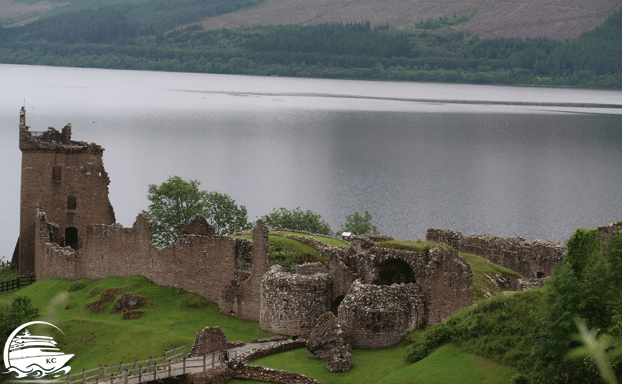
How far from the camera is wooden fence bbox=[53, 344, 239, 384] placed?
3344 centimetres

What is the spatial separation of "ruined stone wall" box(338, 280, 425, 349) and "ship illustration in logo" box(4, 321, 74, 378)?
12.6 meters

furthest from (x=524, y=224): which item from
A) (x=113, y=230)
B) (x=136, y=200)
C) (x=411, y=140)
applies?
(x=411, y=140)

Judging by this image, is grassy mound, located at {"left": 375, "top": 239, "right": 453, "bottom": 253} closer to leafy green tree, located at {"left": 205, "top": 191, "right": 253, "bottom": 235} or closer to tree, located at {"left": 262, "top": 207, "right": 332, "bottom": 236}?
tree, located at {"left": 262, "top": 207, "right": 332, "bottom": 236}

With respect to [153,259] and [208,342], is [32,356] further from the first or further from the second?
[153,259]

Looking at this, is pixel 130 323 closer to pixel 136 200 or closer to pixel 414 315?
pixel 414 315

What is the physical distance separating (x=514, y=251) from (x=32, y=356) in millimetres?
23218

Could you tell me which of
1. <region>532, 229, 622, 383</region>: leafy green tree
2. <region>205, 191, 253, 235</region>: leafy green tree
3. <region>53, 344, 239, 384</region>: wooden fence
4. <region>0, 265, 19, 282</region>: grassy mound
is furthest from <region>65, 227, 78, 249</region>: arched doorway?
<region>532, 229, 622, 383</region>: leafy green tree

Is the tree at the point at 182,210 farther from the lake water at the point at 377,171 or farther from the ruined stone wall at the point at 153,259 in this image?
the lake water at the point at 377,171

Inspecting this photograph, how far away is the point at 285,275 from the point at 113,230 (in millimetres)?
15158

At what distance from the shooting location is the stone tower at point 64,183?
57.2 meters

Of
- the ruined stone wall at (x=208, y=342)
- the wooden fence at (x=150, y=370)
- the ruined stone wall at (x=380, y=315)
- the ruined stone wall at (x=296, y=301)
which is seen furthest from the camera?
the ruined stone wall at (x=296, y=301)

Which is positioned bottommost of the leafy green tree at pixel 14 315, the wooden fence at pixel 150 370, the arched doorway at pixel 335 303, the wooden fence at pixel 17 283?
the wooden fence at pixel 17 283

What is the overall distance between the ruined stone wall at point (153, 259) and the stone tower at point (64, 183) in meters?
2.01

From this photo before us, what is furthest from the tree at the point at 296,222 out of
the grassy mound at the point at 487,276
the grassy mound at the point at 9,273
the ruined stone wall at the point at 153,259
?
the grassy mound at the point at 487,276
